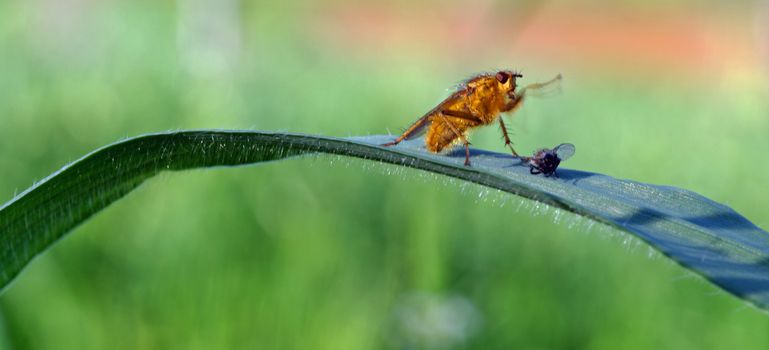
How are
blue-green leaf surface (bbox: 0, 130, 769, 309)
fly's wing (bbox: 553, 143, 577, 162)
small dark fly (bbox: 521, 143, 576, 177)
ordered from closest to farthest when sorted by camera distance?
blue-green leaf surface (bbox: 0, 130, 769, 309)
small dark fly (bbox: 521, 143, 576, 177)
fly's wing (bbox: 553, 143, 577, 162)

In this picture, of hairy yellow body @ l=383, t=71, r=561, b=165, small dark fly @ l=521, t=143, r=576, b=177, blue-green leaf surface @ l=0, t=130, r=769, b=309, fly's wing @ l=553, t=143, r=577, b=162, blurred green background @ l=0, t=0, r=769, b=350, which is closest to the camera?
blue-green leaf surface @ l=0, t=130, r=769, b=309

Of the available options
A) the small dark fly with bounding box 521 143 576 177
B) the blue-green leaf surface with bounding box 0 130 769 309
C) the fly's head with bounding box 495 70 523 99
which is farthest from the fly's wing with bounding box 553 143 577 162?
the blue-green leaf surface with bounding box 0 130 769 309

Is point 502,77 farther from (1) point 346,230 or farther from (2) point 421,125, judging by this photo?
(1) point 346,230

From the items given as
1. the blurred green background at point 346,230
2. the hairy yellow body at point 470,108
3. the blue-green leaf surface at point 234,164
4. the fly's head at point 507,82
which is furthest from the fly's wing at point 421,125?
the blue-green leaf surface at point 234,164

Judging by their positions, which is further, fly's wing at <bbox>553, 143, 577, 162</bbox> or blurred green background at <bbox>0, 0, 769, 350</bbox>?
Answer: blurred green background at <bbox>0, 0, 769, 350</bbox>

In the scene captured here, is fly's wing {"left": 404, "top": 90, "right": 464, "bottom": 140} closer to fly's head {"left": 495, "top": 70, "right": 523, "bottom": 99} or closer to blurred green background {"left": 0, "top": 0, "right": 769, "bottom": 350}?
fly's head {"left": 495, "top": 70, "right": 523, "bottom": 99}

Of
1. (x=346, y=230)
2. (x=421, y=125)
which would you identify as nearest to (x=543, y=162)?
(x=421, y=125)
